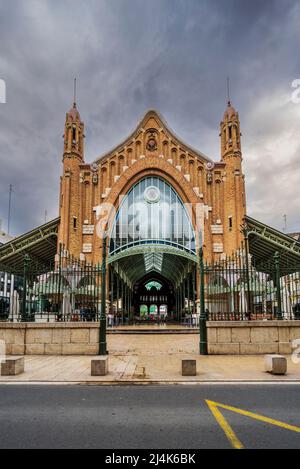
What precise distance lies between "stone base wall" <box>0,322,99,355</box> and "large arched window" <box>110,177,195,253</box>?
19.7m

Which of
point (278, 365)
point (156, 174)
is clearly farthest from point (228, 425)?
point (156, 174)

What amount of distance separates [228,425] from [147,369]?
533 centimetres

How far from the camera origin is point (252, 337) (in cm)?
1322

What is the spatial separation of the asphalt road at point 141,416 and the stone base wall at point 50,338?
4.66 metres

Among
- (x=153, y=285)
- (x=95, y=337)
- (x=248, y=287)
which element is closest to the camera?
(x=248, y=287)

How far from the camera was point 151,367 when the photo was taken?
11.1 m

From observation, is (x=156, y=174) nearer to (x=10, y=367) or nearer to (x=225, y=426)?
(x=10, y=367)

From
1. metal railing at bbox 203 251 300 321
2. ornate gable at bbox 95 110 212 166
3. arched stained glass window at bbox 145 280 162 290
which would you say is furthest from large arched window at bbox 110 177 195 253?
arched stained glass window at bbox 145 280 162 290

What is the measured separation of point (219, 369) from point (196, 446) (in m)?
5.90

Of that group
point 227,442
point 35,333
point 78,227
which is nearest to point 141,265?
point 78,227

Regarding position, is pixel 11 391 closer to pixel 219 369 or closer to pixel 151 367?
pixel 151 367

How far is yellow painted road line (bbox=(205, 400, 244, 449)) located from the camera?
191 inches

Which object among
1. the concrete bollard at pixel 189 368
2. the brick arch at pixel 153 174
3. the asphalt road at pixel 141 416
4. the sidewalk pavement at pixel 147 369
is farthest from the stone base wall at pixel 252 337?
the brick arch at pixel 153 174

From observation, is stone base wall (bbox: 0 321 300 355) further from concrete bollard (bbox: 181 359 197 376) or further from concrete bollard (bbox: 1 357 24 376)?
concrete bollard (bbox: 181 359 197 376)
